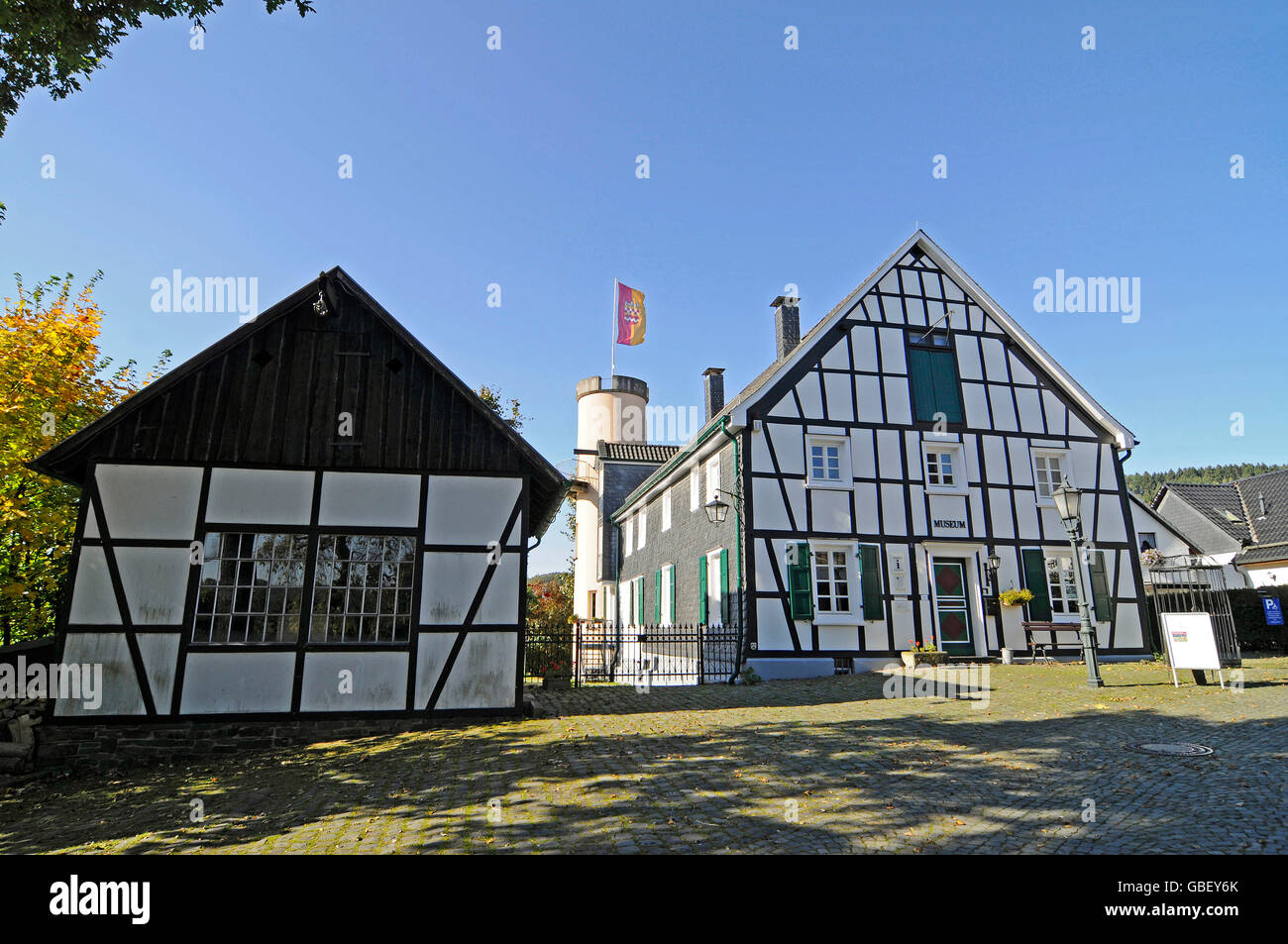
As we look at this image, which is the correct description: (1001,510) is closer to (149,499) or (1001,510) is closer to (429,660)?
(429,660)

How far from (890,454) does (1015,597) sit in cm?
439

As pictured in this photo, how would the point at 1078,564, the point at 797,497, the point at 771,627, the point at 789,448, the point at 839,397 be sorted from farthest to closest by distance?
the point at 839,397 → the point at 789,448 → the point at 797,497 → the point at 771,627 → the point at 1078,564

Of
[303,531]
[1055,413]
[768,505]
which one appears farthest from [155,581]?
[1055,413]

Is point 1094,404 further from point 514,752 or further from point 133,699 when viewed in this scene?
point 133,699

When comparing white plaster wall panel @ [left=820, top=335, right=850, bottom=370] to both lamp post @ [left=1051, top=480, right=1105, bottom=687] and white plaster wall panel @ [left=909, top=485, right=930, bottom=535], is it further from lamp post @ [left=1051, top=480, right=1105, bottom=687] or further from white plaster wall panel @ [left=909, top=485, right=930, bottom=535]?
lamp post @ [left=1051, top=480, right=1105, bottom=687]

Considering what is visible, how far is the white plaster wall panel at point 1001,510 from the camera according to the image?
17.1m

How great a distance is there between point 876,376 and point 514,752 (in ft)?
43.4

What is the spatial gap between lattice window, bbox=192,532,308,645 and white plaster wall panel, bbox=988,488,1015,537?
1541 cm

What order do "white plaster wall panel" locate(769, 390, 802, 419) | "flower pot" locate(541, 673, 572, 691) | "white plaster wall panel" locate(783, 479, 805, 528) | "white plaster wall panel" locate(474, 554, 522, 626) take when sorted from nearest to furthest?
"white plaster wall panel" locate(474, 554, 522, 626) → "flower pot" locate(541, 673, 572, 691) → "white plaster wall panel" locate(783, 479, 805, 528) → "white plaster wall panel" locate(769, 390, 802, 419)

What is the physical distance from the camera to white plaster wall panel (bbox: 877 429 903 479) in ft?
55.2

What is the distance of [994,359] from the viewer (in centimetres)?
1838

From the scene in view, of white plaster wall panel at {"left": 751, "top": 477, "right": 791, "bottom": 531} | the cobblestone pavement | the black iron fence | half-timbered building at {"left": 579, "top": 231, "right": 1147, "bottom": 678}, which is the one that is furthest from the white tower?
the cobblestone pavement
